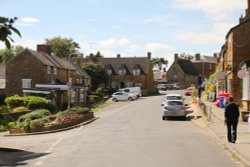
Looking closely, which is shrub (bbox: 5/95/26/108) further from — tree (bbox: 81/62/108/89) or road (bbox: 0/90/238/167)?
tree (bbox: 81/62/108/89)

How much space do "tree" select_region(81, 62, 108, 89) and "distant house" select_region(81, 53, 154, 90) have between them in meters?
8.71

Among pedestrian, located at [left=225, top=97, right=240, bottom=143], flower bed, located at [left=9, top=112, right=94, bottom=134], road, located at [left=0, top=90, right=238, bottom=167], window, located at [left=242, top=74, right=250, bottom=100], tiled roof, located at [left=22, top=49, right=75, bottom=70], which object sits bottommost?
flower bed, located at [left=9, top=112, right=94, bottom=134]

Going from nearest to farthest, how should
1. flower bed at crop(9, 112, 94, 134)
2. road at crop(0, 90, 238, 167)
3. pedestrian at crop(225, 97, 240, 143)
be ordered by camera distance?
road at crop(0, 90, 238, 167), pedestrian at crop(225, 97, 240, 143), flower bed at crop(9, 112, 94, 134)

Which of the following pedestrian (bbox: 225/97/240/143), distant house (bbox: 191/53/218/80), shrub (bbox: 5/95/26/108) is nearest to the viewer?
pedestrian (bbox: 225/97/240/143)

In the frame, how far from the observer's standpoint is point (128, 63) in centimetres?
10625

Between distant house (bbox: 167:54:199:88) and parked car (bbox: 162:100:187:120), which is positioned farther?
distant house (bbox: 167:54:199:88)

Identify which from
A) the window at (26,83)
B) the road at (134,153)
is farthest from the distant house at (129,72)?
the road at (134,153)

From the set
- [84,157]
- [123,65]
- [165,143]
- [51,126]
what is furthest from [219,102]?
[123,65]

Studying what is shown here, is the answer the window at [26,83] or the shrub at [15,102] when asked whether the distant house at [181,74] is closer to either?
the window at [26,83]

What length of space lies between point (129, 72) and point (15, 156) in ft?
284

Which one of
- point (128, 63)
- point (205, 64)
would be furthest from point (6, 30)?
point (205, 64)

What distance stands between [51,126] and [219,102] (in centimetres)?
1649

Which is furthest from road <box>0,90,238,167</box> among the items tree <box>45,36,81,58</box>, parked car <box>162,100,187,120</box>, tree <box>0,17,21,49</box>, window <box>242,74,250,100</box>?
tree <box>45,36,81,58</box>

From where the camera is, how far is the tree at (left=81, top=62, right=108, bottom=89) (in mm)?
91938
